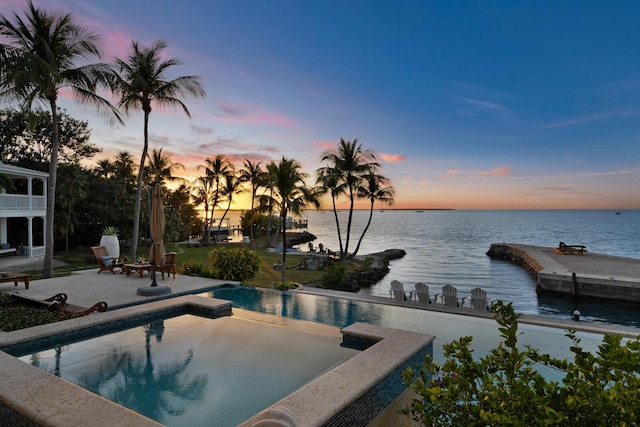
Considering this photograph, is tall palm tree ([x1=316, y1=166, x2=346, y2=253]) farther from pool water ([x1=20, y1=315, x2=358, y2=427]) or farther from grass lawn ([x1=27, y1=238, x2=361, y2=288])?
pool water ([x1=20, y1=315, x2=358, y2=427])

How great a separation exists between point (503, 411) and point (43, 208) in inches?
946

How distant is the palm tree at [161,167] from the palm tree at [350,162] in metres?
14.1

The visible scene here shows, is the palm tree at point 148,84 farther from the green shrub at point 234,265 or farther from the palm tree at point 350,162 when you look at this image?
the palm tree at point 350,162

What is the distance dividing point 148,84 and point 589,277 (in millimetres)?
23351

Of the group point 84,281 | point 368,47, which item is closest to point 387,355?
point 84,281

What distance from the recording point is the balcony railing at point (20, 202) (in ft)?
56.1

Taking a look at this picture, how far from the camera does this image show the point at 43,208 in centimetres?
1930

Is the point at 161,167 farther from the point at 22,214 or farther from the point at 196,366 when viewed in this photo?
the point at 196,366

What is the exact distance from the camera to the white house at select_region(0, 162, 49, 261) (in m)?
17.4

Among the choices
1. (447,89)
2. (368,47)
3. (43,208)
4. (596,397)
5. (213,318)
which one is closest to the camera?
(596,397)

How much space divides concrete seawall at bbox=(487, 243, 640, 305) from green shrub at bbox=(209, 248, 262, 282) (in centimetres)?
1650

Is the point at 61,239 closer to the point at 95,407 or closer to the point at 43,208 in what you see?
the point at 43,208

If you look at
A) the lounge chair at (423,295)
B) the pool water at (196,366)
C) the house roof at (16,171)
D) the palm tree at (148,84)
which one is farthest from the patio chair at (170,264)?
the house roof at (16,171)

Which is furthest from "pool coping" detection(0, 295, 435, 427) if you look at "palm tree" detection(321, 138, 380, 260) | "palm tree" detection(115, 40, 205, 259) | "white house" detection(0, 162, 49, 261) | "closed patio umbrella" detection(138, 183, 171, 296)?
"palm tree" detection(321, 138, 380, 260)
